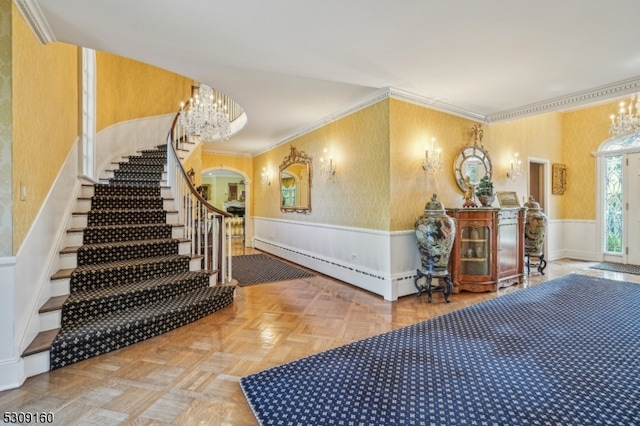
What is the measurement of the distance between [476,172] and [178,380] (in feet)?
16.6

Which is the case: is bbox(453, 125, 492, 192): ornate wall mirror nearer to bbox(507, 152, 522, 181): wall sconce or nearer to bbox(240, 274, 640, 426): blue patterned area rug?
bbox(507, 152, 522, 181): wall sconce

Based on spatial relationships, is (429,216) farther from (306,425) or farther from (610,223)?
(610,223)

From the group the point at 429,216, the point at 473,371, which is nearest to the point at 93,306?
the point at 473,371

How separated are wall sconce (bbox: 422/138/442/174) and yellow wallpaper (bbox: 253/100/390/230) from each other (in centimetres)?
72

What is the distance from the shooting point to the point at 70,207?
362 cm

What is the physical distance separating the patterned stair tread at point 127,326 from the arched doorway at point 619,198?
7907 millimetres

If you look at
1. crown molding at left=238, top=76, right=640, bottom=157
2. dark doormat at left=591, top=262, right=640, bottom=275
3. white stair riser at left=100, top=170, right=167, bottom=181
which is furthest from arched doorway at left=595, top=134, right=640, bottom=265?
white stair riser at left=100, top=170, right=167, bottom=181

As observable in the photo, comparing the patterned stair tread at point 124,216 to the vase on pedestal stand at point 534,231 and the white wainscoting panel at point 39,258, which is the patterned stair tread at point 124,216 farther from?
the vase on pedestal stand at point 534,231

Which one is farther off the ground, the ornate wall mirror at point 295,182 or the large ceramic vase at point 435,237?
the ornate wall mirror at point 295,182

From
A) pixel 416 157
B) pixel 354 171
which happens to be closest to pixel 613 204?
pixel 416 157

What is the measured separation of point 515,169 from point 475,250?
247 cm

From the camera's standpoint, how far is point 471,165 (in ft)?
16.4

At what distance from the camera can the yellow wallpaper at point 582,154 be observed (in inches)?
261

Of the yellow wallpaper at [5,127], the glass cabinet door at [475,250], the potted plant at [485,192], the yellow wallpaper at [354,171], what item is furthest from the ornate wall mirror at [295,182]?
the yellow wallpaper at [5,127]
